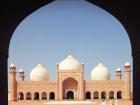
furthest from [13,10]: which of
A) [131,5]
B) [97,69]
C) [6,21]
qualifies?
[97,69]

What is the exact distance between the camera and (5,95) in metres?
9.80

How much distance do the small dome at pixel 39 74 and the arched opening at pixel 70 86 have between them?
411cm

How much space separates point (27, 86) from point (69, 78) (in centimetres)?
544

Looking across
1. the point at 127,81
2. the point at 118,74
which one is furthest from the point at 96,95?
the point at 118,74

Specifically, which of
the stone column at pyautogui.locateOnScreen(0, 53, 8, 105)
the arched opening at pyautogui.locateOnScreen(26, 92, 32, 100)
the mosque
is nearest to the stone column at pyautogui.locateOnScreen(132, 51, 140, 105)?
the stone column at pyautogui.locateOnScreen(0, 53, 8, 105)

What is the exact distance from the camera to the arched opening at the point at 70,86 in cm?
4878

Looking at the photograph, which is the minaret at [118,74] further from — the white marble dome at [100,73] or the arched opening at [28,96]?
the arched opening at [28,96]

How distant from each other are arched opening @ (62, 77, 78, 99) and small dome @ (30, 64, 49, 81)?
13.5 ft

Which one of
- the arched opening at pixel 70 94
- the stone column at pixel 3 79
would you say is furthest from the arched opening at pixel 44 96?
the stone column at pixel 3 79

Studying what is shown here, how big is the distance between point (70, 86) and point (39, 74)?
16.7 feet

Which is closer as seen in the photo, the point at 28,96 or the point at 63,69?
the point at 63,69

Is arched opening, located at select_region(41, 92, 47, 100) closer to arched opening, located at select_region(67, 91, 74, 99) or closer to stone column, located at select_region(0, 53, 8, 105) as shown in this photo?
arched opening, located at select_region(67, 91, 74, 99)

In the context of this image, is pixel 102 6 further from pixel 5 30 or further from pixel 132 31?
pixel 5 30

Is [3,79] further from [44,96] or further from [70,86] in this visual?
[44,96]
